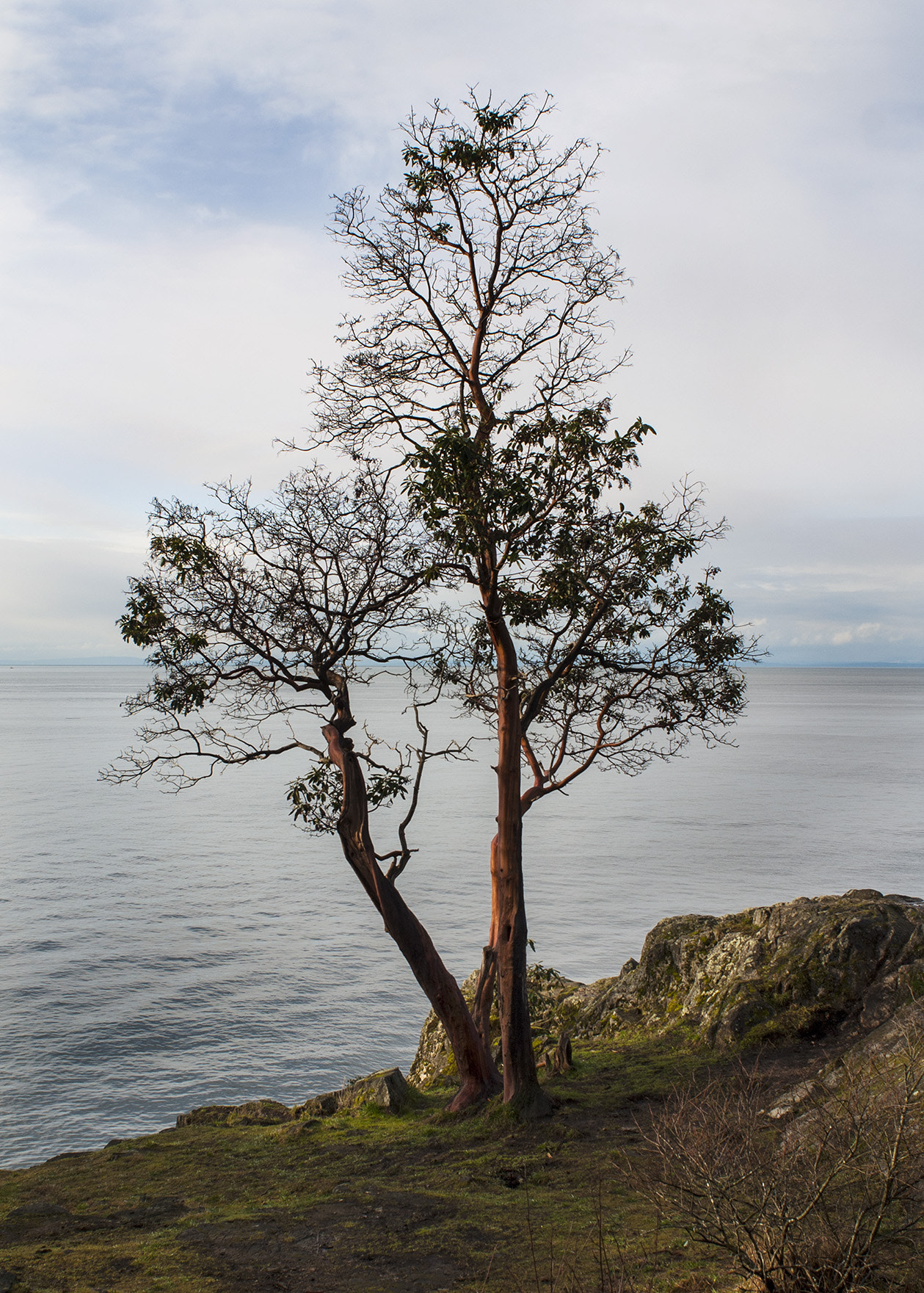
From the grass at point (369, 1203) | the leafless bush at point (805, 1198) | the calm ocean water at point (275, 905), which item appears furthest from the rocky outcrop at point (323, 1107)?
the leafless bush at point (805, 1198)

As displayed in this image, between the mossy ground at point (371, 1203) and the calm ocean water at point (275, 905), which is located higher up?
the mossy ground at point (371, 1203)

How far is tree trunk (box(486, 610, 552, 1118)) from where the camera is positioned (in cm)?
1331

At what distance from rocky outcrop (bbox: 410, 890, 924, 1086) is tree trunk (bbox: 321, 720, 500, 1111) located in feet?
9.67

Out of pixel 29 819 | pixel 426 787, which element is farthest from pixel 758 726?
pixel 29 819

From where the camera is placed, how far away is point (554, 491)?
13836 mm

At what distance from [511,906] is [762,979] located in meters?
4.82

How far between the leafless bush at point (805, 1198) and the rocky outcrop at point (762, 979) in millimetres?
6932

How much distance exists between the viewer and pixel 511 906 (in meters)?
13.8

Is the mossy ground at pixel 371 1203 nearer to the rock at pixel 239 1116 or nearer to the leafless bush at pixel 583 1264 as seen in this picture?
the leafless bush at pixel 583 1264

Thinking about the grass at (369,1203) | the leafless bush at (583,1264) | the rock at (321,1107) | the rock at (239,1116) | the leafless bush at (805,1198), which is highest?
the leafless bush at (805,1198)

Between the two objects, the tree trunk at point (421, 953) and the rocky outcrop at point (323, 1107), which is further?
the rocky outcrop at point (323, 1107)

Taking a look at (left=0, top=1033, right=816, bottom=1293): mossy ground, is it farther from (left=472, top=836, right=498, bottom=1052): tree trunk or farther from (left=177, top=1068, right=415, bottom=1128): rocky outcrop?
(left=472, top=836, right=498, bottom=1052): tree trunk

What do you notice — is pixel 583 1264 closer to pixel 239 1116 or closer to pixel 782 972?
pixel 782 972

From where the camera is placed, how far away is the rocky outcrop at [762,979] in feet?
46.5
